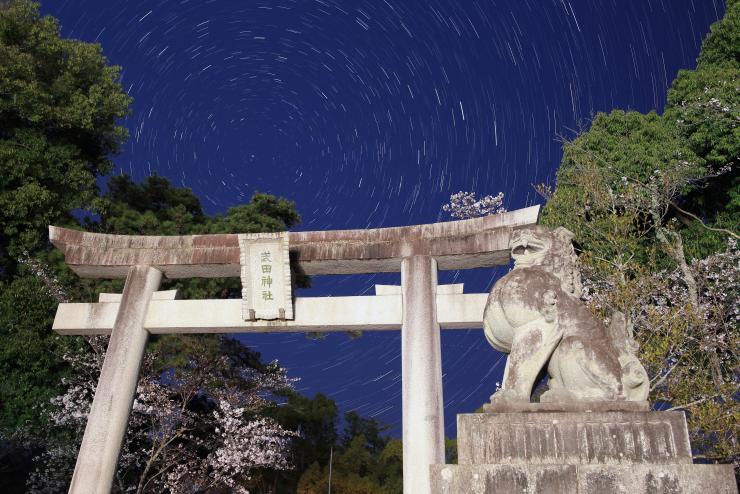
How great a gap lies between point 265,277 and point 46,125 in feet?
31.7

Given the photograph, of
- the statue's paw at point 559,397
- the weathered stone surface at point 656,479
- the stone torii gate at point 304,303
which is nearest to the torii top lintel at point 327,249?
the stone torii gate at point 304,303

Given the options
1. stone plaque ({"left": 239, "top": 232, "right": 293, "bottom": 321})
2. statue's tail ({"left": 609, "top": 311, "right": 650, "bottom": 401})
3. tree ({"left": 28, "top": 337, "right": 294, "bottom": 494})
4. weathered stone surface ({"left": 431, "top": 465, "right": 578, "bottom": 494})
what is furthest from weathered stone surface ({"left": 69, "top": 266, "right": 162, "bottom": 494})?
statue's tail ({"left": 609, "top": 311, "right": 650, "bottom": 401})

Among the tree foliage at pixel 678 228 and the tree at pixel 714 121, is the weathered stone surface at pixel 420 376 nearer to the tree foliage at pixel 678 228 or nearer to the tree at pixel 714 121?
the tree foliage at pixel 678 228

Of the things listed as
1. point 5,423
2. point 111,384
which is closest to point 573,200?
point 111,384

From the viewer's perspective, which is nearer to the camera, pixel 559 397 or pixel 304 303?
pixel 559 397

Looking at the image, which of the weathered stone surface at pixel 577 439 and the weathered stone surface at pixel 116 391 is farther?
the weathered stone surface at pixel 116 391

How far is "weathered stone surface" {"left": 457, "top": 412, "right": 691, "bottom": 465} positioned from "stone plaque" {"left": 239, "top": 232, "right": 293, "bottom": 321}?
5732 mm

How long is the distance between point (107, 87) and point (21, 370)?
800cm

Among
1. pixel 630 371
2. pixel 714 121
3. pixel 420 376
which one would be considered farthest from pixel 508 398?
pixel 714 121

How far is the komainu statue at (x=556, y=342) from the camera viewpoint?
14.6ft

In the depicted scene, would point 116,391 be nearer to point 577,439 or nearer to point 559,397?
point 559,397

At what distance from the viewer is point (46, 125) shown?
1512 centimetres

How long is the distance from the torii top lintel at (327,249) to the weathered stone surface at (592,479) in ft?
18.7

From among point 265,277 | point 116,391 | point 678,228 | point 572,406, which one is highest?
point 678,228
